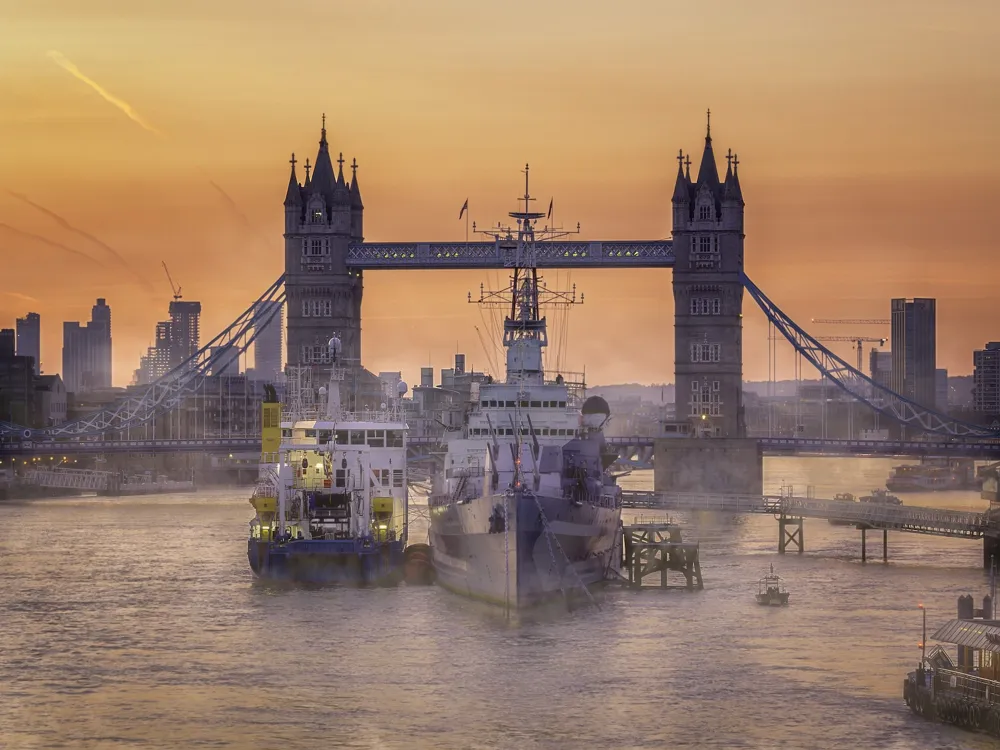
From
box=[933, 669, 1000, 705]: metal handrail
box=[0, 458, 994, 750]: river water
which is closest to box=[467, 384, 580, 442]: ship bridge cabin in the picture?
box=[0, 458, 994, 750]: river water

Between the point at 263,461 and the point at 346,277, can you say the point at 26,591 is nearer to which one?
the point at 263,461

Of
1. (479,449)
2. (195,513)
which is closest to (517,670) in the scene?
(479,449)

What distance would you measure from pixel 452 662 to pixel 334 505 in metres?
22.1

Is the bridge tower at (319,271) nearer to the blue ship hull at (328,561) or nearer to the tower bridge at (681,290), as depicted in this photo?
the tower bridge at (681,290)

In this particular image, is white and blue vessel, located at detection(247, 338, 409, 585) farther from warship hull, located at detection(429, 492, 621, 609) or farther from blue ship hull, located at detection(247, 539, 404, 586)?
warship hull, located at detection(429, 492, 621, 609)

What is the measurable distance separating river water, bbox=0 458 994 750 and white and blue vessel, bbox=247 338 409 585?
1483 millimetres

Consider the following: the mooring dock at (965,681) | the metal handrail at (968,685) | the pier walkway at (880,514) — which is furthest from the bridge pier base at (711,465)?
the metal handrail at (968,685)

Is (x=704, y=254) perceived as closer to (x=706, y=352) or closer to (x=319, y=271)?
(x=706, y=352)

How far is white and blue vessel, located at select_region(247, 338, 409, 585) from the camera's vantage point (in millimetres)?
84688

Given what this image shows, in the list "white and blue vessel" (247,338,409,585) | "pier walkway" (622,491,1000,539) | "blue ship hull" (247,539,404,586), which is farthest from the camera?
"pier walkway" (622,491,1000,539)

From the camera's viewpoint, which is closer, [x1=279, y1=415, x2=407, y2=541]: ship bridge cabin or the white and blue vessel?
the white and blue vessel

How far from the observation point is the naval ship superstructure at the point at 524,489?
7406cm

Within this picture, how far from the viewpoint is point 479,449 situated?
269ft

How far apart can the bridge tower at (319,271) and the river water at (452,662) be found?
64.2 metres
